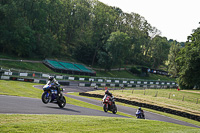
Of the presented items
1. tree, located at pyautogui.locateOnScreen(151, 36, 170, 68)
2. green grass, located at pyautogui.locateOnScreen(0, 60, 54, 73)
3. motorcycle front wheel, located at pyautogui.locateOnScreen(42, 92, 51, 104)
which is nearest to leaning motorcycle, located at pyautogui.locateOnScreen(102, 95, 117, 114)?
motorcycle front wheel, located at pyautogui.locateOnScreen(42, 92, 51, 104)

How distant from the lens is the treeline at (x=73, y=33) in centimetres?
6366

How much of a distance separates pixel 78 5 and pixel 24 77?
2139 inches

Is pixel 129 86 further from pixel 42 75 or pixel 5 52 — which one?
pixel 5 52

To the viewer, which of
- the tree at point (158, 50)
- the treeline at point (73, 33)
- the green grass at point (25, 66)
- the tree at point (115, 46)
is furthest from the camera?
the tree at point (158, 50)

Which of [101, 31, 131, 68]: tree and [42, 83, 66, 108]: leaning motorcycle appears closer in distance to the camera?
[42, 83, 66, 108]: leaning motorcycle

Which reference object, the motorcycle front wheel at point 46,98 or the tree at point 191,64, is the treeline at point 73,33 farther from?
the motorcycle front wheel at point 46,98

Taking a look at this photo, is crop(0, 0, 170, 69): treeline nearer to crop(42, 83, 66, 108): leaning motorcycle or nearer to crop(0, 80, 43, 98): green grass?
crop(0, 80, 43, 98): green grass

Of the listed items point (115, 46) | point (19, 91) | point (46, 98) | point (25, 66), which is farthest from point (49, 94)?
point (115, 46)

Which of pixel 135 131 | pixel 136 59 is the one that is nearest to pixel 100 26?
pixel 136 59

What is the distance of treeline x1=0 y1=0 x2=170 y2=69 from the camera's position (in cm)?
6366

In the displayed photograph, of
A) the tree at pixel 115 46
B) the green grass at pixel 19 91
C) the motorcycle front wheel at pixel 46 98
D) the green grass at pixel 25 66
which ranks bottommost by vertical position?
the green grass at pixel 19 91

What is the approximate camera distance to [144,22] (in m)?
118

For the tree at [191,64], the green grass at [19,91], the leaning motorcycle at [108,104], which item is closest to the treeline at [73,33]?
the green grass at [19,91]

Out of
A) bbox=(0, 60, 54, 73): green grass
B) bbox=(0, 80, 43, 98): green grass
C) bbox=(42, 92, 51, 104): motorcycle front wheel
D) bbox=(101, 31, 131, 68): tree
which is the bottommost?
bbox=(0, 80, 43, 98): green grass
